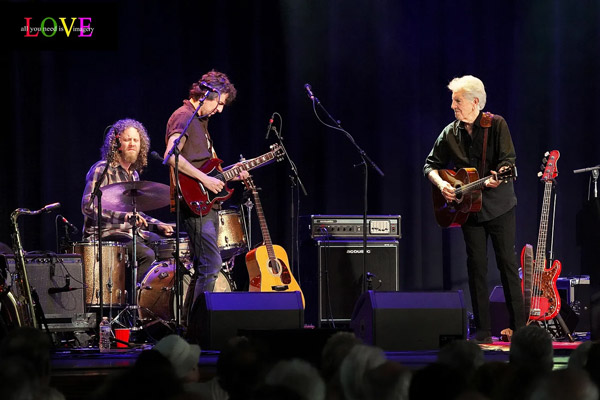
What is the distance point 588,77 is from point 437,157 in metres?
3.16

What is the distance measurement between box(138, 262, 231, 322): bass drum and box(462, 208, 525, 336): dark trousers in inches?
90.1

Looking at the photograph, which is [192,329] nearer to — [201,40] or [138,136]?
[138,136]

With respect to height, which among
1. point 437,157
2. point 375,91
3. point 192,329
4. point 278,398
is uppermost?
point 375,91

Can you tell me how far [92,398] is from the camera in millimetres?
2354

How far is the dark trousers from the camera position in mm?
6445

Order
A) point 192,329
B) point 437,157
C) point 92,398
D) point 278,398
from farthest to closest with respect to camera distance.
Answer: point 437,157 → point 192,329 → point 92,398 → point 278,398

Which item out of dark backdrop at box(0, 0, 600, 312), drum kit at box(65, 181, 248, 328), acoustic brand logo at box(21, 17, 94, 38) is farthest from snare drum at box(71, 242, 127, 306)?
acoustic brand logo at box(21, 17, 94, 38)

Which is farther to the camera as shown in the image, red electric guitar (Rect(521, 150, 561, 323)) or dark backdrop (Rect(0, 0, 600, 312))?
dark backdrop (Rect(0, 0, 600, 312))

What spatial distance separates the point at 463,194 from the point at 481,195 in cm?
13

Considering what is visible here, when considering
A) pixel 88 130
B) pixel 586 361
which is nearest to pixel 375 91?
pixel 88 130

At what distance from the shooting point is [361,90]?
9.08 m

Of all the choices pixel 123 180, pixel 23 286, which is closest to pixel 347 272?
pixel 123 180

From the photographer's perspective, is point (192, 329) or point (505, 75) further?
point (505, 75)

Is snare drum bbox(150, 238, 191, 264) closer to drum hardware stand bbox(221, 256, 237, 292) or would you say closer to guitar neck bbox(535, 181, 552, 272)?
drum hardware stand bbox(221, 256, 237, 292)
